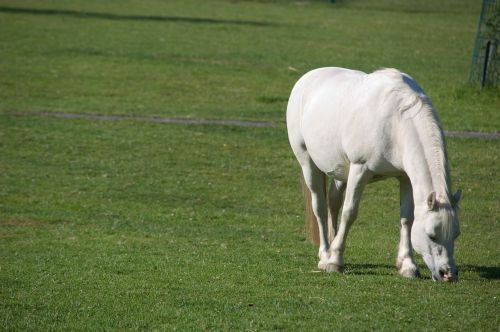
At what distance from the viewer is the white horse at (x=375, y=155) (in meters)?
9.24

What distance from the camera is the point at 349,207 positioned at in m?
10.3

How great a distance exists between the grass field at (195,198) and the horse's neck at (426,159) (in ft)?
3.09

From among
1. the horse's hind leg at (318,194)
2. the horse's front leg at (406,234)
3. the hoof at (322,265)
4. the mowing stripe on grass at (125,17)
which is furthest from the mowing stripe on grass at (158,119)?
the mowing stripe on grass at (125,17)

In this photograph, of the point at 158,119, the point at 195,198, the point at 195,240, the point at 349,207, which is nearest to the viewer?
the point at 349,207

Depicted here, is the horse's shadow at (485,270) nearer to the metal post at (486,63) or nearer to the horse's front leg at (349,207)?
the horse's front leg at (349,207)

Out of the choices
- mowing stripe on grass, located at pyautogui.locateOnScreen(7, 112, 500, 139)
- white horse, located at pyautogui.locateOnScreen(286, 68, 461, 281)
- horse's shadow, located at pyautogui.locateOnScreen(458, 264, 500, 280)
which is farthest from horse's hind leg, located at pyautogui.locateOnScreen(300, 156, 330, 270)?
mowing stripe on grass, located at pyautogui.locateOnScreen(7, 112, 500, 139)

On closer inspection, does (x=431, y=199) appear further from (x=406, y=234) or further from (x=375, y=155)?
(x=406, y=234)

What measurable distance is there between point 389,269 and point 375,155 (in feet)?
5.08

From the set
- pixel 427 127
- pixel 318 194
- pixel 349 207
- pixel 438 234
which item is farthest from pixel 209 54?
pixel 438 234

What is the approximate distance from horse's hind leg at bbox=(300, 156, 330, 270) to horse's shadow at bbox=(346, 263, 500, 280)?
525 mm

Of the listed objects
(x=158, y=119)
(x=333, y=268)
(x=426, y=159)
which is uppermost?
(x=426, y=159)

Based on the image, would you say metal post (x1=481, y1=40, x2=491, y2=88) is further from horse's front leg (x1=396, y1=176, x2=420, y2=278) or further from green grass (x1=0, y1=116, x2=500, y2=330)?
horse's front leg (x1=396, y1=176, x2=420, y2=278)

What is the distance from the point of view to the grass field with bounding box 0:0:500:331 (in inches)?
349

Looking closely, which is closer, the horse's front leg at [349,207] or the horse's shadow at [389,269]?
the horse's front leg at [349,207]
